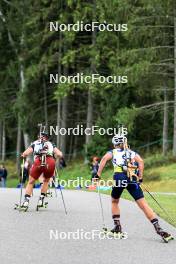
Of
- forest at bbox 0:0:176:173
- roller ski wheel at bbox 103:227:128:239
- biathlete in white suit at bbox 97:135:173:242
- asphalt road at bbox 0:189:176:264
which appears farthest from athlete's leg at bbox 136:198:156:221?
forest at bbox 0:0:176:173

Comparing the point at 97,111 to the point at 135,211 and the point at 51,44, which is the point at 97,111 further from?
the point at 135,211

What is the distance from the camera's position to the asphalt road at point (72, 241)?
379 inches

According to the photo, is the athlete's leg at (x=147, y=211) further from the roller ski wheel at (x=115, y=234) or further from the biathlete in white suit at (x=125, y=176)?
the roller ski wheel at (x=115, y=234)

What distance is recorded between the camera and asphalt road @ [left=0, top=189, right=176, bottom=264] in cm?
962

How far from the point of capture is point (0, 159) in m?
60.8

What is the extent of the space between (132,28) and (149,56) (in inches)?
65.2

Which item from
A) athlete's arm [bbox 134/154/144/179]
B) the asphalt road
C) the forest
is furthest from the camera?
the forest

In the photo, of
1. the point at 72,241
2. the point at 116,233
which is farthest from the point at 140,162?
the point at 72,241

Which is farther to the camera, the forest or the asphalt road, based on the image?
the forest

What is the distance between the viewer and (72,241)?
1127 centimetres

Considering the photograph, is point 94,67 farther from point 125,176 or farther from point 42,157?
point 125,176

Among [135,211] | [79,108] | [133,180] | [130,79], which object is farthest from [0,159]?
[133,180]

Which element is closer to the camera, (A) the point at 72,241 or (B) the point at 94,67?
(A) the point at 72,241

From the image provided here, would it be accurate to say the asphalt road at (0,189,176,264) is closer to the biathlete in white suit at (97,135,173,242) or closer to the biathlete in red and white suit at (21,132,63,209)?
the biathlete in white suit at (97,135,173,242)
